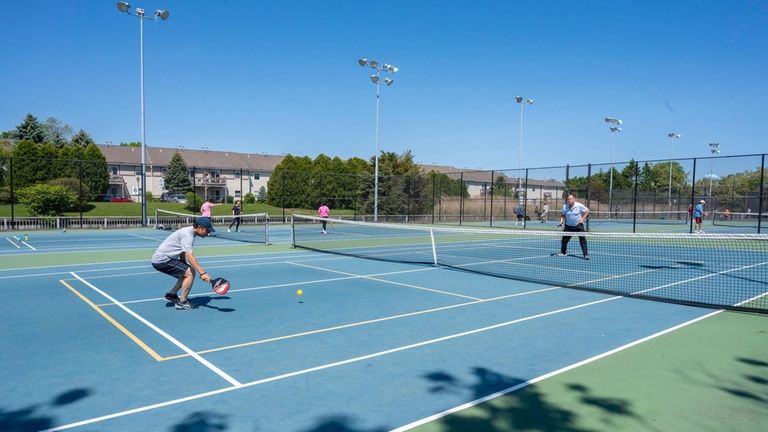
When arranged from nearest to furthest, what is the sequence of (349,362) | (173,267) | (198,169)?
(349,362)
(173,267)
(198,169)

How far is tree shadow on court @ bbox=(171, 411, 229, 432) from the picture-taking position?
158 inches

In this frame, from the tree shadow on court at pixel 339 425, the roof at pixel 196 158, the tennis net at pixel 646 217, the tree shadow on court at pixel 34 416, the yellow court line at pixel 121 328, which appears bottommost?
the tree shadow on court at pixel 34 416

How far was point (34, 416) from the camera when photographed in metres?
4.25

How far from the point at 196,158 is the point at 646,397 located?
78.3 m

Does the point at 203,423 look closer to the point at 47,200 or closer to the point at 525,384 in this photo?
the point at 525,384

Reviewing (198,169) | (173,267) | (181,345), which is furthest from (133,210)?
(181,345)

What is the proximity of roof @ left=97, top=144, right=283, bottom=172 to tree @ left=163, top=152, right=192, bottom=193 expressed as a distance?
5.82m

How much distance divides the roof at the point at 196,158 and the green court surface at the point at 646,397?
225 feet

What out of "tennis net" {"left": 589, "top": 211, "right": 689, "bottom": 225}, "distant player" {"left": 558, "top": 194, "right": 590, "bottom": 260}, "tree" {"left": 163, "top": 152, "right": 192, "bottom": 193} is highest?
"tree" {"left": 163, "top": 152, "right": 192, "bottom": 193}

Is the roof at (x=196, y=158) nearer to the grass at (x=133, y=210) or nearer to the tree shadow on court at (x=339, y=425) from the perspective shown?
the grass at (x=133, y=210)

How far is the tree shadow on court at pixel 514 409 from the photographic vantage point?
163 inches

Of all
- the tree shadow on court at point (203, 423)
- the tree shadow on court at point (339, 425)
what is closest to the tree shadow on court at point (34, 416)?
the tree shadow on court at point (203, 423)

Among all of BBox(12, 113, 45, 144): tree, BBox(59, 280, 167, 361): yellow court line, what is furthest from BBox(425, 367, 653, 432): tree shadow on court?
BBox(12, 113, 45, 144): tree

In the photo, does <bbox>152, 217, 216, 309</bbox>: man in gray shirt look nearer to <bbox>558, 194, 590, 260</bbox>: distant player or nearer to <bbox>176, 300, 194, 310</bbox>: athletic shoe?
<bbox>176, 300, 194, 310</bbox>: athletic shoe
